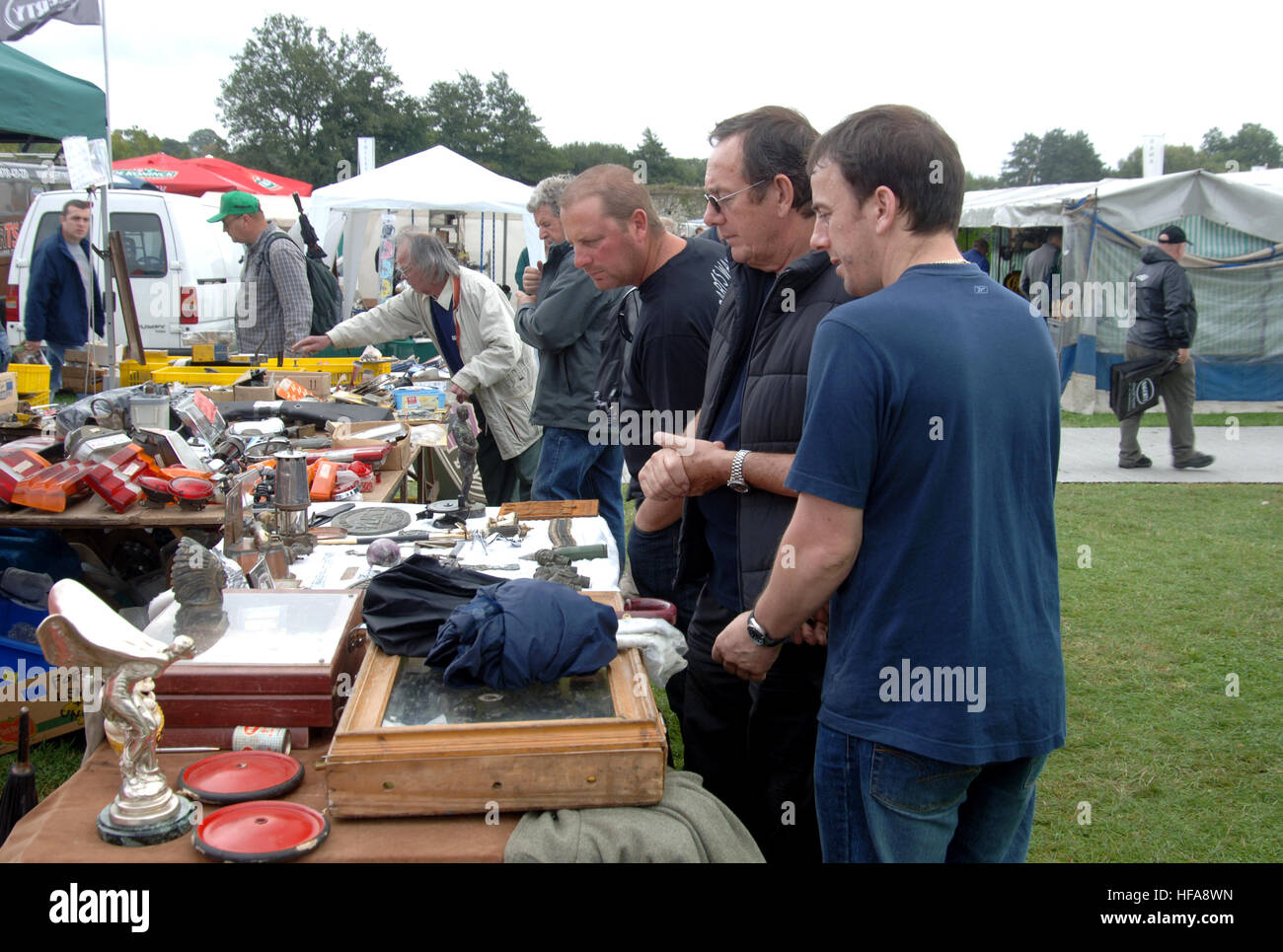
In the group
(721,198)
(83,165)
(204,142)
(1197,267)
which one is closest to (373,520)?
(721,198)

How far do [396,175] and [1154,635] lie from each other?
10411mm

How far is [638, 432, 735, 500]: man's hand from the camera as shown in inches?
88.0

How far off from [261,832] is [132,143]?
5337cm

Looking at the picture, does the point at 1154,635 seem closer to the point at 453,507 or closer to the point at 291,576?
the point at 453,507

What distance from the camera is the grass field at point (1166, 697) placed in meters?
3.26

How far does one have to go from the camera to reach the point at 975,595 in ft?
5.17

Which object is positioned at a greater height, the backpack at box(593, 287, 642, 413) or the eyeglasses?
the eyeglasses

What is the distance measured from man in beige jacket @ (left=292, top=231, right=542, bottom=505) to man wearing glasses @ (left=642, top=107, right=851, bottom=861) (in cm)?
298

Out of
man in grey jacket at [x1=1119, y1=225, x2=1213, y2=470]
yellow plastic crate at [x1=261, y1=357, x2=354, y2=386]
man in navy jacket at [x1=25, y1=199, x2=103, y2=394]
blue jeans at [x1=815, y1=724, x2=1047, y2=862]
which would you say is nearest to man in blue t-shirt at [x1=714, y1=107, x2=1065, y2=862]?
blue jeans at [x1=815, y1=724, x2=1047, y2=862]

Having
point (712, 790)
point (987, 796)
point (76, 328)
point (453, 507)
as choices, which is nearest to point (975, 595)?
point (987, 796)

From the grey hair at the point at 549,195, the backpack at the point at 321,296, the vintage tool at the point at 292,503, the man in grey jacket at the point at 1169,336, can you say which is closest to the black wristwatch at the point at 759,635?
the vintage tool at the point at 292,503

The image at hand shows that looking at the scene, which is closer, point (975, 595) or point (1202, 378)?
point (975, 595)

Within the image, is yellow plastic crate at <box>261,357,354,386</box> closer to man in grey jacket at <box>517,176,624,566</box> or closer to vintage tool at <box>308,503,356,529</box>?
man in grey jacket at <box>517,176,624,566</box>

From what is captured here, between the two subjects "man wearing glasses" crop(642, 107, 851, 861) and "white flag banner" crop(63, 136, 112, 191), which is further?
"white flag banner" crop(63, 136, 112, 191)
